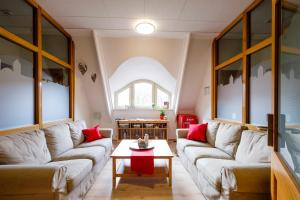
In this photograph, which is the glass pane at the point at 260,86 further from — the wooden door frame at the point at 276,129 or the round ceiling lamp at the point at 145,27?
the round ceiling lamp at the point at 145,27

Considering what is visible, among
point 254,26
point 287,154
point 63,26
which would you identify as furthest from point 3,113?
point 254,26

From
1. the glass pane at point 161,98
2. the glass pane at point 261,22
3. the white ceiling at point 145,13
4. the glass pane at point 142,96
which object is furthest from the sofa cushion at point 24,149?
the glass pane at point 161,98

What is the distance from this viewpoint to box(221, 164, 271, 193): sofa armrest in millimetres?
1624

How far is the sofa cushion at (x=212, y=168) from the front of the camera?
1889 mm

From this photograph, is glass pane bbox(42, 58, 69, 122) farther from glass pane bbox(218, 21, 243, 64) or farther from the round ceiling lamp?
glass pane bbox(218, 21, 243, 64)

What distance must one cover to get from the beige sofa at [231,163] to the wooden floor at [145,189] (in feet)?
0.47

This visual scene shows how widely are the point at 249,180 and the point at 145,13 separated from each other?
2.68 meters

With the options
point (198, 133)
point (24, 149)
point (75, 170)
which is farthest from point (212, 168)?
point (24, 149)

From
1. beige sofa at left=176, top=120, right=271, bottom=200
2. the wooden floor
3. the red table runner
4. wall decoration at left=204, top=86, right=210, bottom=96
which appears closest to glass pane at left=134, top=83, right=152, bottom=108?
wall decoration at left=204, top=86, right=210, bottom=96

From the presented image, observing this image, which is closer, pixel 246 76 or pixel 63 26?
pixel 246 76

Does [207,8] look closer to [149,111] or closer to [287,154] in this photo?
[287,154]

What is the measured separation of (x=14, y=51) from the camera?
2.33m

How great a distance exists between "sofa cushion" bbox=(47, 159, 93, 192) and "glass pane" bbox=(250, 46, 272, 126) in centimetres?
237

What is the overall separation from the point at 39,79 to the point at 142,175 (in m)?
2.09
